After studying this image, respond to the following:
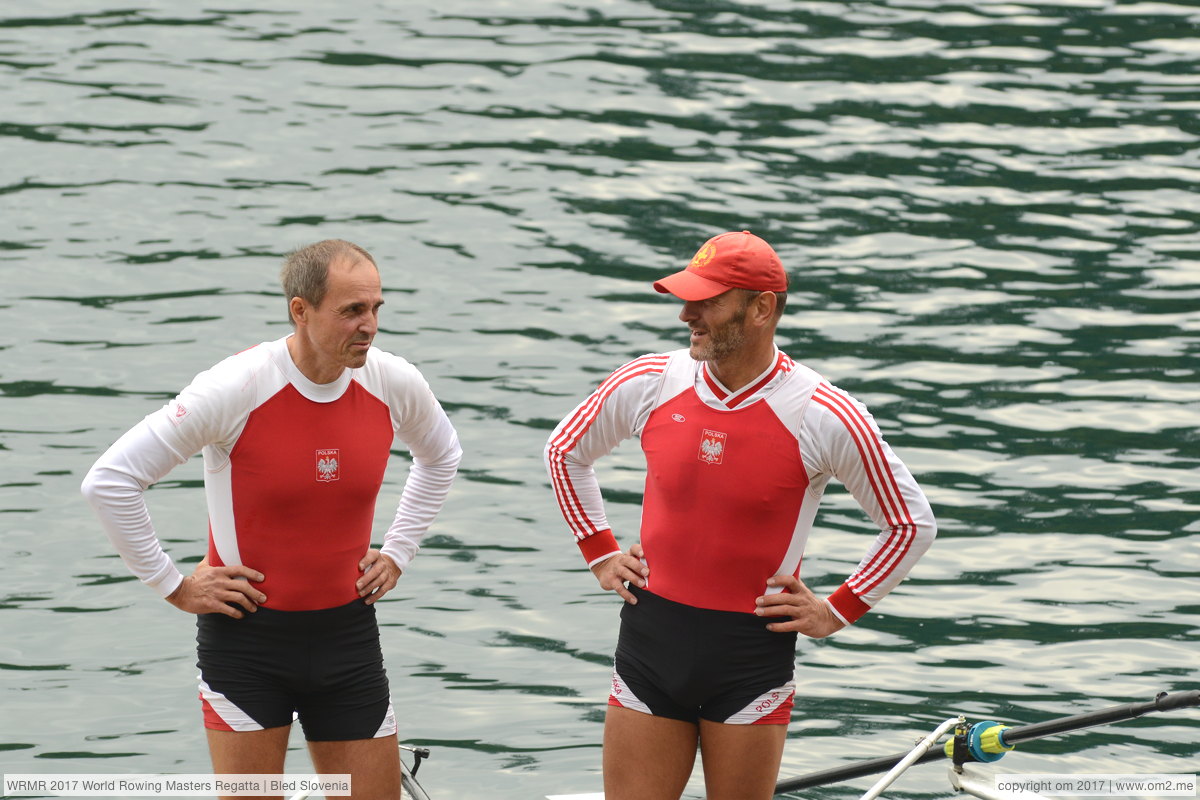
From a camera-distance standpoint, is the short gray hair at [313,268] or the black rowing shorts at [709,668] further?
the black rowing shorts at [709,668]

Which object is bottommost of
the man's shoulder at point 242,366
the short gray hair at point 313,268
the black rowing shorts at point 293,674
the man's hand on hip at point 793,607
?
the black rowing shorts at point 293,674

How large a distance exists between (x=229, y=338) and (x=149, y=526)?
27.5 feet

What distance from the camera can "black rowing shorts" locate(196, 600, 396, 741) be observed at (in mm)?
5668

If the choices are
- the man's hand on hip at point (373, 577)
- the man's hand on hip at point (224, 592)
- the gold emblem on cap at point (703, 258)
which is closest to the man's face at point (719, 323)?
the gold emblem on cap at point (703, 258)

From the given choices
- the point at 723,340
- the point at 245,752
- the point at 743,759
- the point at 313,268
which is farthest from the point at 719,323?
the point at 245,752

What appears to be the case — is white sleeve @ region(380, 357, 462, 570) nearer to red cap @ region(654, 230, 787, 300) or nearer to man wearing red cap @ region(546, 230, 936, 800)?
man wearing red cap @ region(546, 230, 936, 800)

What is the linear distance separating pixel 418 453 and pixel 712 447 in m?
1.24

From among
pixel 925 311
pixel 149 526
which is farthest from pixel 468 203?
pixel 149 526

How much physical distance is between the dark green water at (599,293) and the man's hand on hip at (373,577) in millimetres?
2437

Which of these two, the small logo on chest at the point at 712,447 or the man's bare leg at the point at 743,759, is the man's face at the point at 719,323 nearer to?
the small logo on chest at the point at 712,447

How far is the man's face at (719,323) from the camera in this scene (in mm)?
5590

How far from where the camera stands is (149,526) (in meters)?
5.74

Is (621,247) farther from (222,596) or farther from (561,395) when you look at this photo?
(222,596)

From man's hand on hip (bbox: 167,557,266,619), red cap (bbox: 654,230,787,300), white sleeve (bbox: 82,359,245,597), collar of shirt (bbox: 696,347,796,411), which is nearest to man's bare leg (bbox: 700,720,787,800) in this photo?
collar of shirt (bbox: 696,347,796,411)
